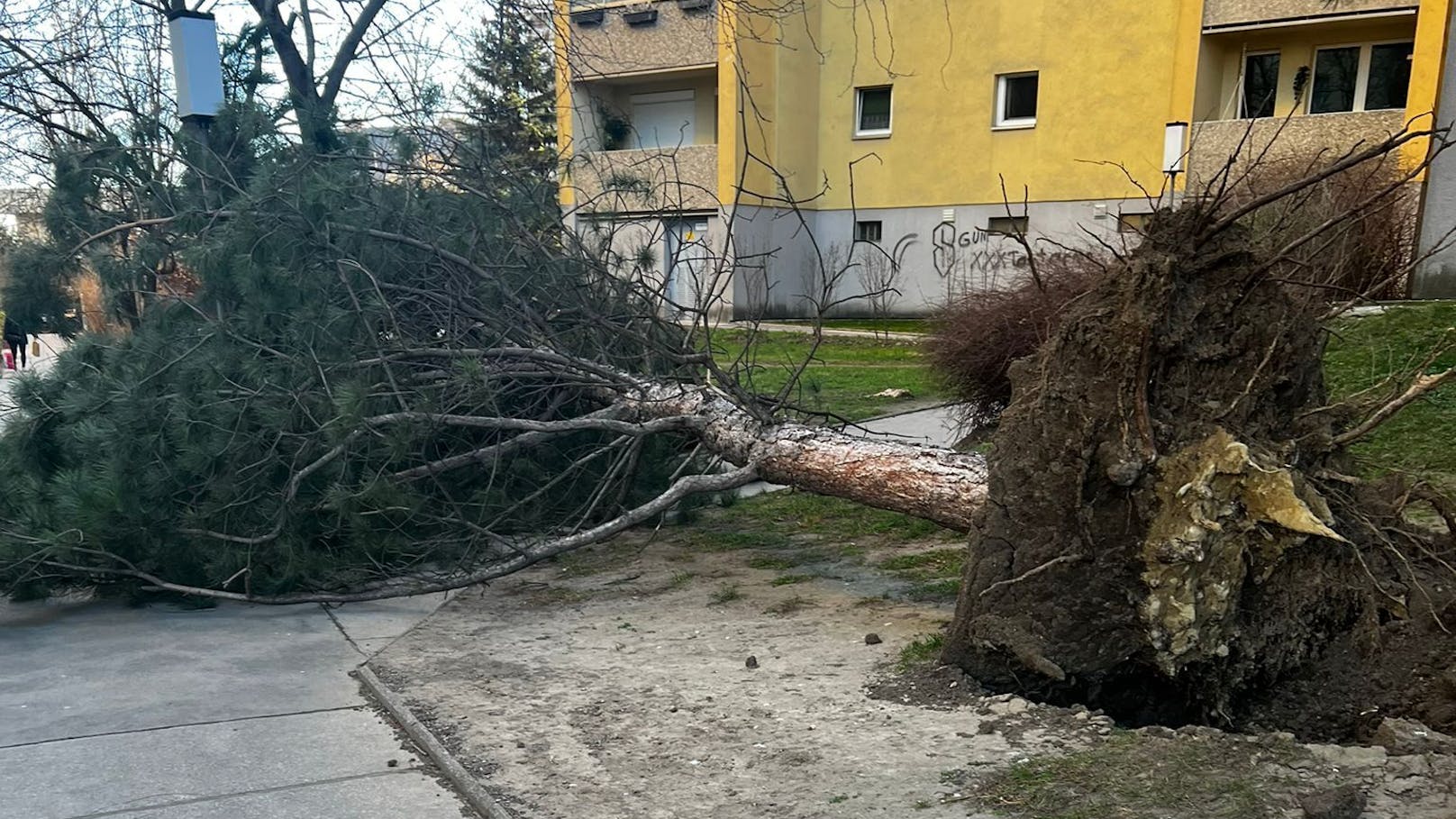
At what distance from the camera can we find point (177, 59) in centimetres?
635

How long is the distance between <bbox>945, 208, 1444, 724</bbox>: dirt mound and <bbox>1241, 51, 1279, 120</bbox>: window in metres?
16.1

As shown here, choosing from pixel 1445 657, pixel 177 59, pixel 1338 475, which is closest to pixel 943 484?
pixel 1338 475

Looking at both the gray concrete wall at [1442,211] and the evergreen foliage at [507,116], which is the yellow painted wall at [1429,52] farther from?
the evergreen foliage at [507,116]

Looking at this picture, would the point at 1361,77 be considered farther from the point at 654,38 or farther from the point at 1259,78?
the point at 654,38

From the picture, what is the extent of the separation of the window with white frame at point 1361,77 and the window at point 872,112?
7.88 meters

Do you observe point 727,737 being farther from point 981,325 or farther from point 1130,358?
point 981,325

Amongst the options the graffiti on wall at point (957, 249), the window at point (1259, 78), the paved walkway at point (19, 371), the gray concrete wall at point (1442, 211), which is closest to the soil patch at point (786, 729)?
the paved walkway at point (19, 371)

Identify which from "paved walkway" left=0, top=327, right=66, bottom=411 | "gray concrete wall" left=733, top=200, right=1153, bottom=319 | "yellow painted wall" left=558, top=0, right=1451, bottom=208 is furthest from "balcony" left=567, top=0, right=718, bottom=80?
"paved walkway" left=0, top=327, right=66, bottom=411

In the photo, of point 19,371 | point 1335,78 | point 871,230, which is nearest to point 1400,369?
point 19,371

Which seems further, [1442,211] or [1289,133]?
[1289,133]

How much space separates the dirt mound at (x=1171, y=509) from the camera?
11.5 ft

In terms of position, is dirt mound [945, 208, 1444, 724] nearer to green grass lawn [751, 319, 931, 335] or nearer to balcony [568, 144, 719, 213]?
balcony [568, 144, 719, 213]

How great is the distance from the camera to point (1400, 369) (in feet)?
20.9

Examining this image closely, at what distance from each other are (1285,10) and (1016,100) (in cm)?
496
